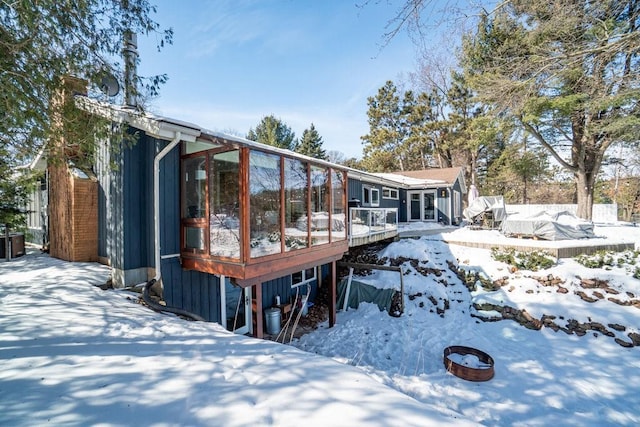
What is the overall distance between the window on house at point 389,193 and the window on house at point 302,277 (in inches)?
295

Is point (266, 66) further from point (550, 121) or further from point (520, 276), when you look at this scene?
point (550, 121)

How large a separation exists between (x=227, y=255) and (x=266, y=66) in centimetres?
752

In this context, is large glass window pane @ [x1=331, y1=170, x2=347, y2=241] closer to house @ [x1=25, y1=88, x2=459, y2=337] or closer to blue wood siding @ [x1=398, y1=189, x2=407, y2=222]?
house @ [x1=25, y1=88, x2=459, y2=337]

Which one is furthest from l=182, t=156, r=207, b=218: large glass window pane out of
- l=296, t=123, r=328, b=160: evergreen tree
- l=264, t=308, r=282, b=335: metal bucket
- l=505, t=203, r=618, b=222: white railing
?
l=296, t=123, r=328, b=160: evergreen tree

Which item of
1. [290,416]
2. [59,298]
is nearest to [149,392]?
[290,416]

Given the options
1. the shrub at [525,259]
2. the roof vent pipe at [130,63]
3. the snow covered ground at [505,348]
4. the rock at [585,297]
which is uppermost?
the roof vent pipe at [130,63]

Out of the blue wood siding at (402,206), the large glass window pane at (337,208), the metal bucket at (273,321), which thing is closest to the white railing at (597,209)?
the blue wood siding at (402,206)

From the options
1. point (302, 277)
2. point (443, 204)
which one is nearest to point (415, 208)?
point (443, 204)

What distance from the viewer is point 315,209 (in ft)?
20.5

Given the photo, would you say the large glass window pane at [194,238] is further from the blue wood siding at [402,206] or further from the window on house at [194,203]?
the blue wood siding at [402,206]

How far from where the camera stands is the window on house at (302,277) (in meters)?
8.63

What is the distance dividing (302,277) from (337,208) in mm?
2870

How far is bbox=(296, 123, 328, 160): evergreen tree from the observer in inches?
1153

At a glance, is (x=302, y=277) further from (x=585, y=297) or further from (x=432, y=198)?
(x=432, y=198)
